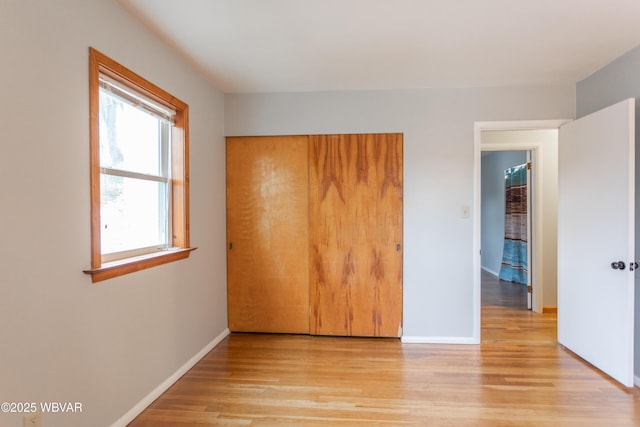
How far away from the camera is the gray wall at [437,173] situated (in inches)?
126

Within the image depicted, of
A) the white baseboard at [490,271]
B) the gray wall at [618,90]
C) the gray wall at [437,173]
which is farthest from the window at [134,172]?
the white baseboard at [490,271]

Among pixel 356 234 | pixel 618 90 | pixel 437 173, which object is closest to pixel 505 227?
pixel 437 173

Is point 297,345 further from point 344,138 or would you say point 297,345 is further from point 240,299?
point 344,138

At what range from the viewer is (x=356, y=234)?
333 centimetres

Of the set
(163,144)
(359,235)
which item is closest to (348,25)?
(163,144)

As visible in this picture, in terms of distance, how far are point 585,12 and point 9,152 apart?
116 inches

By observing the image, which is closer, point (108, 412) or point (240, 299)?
point (108, 412)

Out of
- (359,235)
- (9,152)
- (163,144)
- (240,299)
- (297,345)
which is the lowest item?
(297,345)

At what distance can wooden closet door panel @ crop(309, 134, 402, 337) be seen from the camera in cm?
328

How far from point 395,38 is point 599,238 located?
2139 millimetres

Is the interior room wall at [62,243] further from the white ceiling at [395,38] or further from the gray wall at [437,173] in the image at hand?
the gray wall at [437,173]

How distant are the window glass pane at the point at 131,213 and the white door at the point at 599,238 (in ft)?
10.8

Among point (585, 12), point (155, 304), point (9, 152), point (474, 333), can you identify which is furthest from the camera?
point (474, 333)

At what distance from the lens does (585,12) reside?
6.52ft
